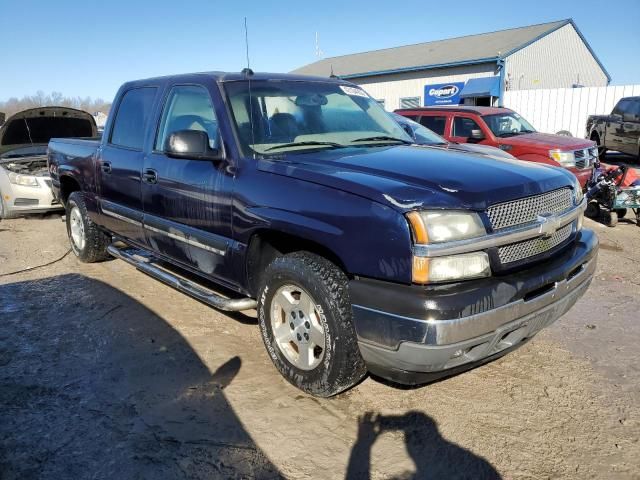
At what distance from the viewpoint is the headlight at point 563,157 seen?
885cm

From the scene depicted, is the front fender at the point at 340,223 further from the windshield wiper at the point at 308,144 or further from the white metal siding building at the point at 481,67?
the white metal siding building at the point at 481,67

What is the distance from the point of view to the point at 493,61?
23656 millimetres

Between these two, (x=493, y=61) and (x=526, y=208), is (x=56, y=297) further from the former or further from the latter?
(x=493, y=61)

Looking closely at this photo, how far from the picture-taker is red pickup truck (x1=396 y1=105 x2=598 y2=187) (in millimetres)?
8938

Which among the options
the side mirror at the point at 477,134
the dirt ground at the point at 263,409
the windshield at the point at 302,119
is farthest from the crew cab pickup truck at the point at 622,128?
the windshield at the point at 302,119

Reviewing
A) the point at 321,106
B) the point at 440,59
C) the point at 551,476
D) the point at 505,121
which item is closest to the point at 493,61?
the point at 440,59

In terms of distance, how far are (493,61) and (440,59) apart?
10.9 ft

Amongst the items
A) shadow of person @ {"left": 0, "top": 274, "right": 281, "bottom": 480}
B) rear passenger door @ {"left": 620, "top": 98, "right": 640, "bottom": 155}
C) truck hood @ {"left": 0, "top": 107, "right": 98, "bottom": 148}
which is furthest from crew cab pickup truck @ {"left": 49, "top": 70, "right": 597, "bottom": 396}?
rear passenger door @ {"left": 620, "top": 98, "right": 640, "bottom": 155}

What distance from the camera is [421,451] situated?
2.64 meters

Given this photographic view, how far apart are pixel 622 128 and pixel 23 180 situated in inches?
571

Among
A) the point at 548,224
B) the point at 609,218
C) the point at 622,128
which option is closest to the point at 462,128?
the point at 609,218

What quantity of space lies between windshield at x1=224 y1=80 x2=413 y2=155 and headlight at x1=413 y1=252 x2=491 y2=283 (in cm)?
137

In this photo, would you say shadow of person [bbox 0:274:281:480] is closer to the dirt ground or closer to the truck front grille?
the dirt ground

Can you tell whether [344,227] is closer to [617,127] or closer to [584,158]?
[584,158]
